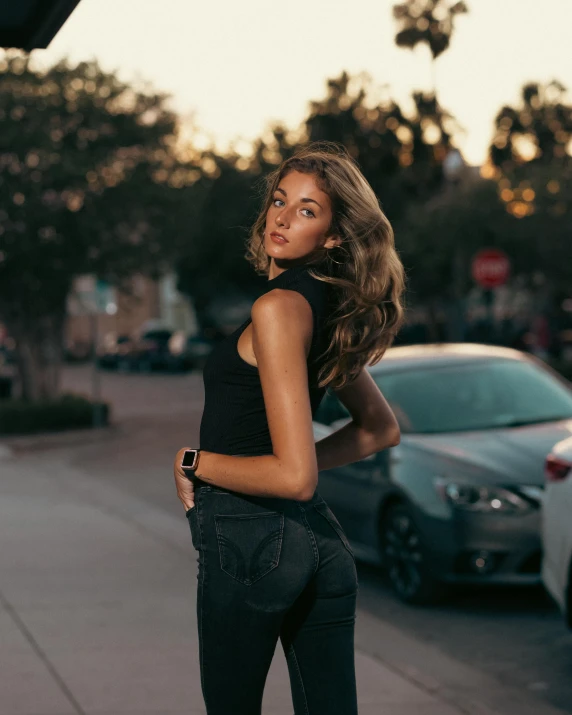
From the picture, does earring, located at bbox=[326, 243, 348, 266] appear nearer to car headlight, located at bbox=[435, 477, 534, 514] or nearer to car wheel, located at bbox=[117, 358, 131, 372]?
car headlight, located at bbox=[435, 477, 534, 514]

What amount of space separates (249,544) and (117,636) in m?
3.78

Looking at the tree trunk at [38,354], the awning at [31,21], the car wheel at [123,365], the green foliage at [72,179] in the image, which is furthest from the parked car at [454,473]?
the car wheel at [123,365]

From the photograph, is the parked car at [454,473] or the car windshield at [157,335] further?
the car windshield at [157,335]

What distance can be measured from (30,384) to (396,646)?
57.0ft

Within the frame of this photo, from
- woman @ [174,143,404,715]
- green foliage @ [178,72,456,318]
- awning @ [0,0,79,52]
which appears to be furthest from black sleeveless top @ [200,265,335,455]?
green foliage @ [178,72,456,318]

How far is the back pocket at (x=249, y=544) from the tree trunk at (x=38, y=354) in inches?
797

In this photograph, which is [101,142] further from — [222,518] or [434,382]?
[222,518]

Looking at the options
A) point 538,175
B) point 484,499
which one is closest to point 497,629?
point 484,499

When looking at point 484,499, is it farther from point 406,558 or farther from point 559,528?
point 559,528

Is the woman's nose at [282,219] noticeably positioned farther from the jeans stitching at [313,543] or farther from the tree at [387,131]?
the tree at [387,131]

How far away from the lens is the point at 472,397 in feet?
27.8

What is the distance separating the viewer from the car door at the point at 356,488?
7.89 metres

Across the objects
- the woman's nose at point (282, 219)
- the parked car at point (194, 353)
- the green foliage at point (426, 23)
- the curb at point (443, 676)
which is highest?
the green foliage at point (426, 23)

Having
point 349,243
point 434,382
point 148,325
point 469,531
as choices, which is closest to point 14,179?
point 434,382
